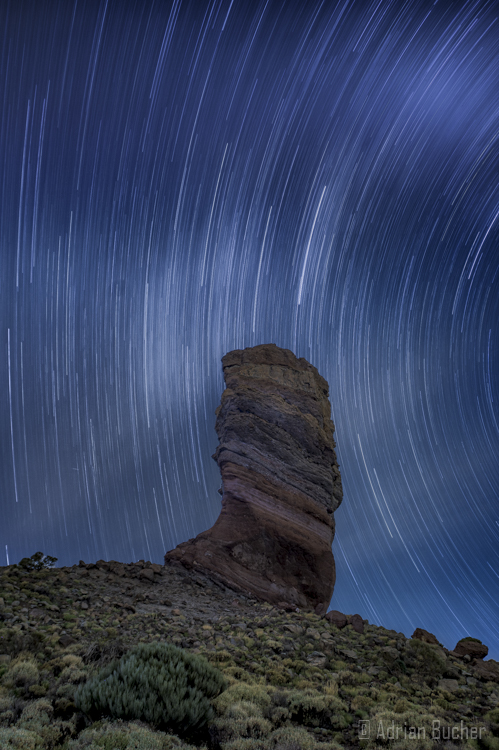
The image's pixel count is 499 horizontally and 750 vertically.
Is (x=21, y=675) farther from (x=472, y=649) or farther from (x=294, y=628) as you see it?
(x=472, y=649)

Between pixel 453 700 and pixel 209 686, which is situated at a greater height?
pixel 209 686

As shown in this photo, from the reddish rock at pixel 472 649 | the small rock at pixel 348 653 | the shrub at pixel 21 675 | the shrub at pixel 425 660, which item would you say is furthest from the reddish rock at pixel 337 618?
the shrub at pixel 21 675

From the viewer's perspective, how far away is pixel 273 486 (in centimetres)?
2328

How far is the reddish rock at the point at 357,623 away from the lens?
1420 cm

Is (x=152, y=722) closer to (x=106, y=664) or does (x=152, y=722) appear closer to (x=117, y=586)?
(x=106, y=664)

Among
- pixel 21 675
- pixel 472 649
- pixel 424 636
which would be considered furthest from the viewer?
pixel 424 636

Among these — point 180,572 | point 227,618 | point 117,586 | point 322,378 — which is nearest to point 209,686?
point 227,618

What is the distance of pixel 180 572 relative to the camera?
19.0 meters

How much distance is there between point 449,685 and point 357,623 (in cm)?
457

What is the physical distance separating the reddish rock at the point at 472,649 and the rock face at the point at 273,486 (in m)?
7.22

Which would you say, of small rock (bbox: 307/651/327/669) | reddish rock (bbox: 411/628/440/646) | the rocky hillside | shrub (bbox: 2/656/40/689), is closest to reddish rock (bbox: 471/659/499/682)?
the rocky hillside

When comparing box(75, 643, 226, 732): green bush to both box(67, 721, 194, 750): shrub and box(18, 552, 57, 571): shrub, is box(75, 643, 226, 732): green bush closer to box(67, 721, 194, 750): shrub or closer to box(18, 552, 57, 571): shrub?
box(67, 721, 194, 750): shrub

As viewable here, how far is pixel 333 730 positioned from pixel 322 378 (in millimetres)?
25079

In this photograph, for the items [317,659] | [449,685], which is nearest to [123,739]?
[317,659]
